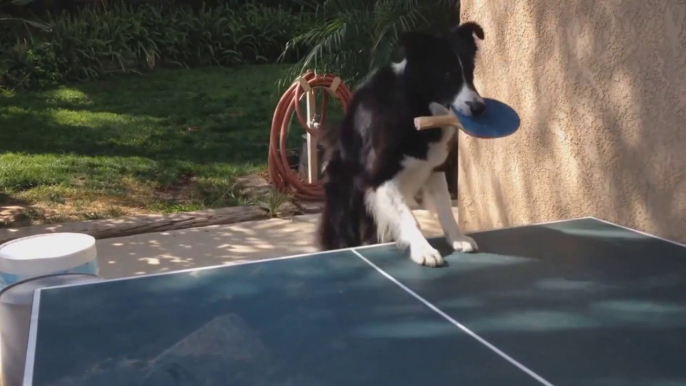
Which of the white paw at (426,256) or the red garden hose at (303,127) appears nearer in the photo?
the white paw at (426,256)

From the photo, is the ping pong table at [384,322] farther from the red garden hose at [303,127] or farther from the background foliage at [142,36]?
the background foliage at [142,36]

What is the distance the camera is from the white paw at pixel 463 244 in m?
2.86

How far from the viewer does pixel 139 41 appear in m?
13.0

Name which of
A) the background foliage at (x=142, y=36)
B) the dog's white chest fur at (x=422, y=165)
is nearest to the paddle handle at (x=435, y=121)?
the dog's white chest fur at (x=422, y=165)

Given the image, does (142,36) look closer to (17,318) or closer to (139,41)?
(139,41)

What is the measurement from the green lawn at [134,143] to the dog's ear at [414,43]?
158 inches

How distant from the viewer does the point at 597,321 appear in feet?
6.80

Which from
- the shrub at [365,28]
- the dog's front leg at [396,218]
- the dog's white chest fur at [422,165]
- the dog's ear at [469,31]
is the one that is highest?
the shrub at [365,28]

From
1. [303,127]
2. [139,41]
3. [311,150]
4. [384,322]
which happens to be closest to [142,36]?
[139,41]

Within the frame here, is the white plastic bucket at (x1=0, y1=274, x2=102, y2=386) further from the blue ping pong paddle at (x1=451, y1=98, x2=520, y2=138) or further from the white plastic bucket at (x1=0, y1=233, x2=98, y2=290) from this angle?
the blue ping pong paddle at (x1=451, y1=98, x2=520, y2=138)

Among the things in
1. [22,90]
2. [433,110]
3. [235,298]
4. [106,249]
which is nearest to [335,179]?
[433,110]

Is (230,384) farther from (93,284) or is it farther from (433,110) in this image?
(433,110)

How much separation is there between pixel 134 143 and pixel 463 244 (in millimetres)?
6657

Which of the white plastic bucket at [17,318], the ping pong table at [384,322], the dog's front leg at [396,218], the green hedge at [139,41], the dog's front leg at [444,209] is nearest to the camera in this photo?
Result: the ping pong table at [384,322]
